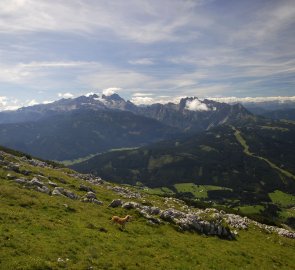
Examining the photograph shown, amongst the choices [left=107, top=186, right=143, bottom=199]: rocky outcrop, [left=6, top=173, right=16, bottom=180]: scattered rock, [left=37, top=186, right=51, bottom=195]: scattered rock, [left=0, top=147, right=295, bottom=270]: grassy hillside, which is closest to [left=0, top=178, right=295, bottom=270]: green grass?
[left=0, top=147, right=295, bottom=270]: grassy hillside

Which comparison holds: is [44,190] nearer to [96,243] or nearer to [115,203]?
[115,203]

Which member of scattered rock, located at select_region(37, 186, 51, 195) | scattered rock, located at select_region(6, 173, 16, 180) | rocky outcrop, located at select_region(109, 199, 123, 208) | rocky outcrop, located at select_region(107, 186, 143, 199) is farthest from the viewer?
rocky outcrop, located at select_region(107, 186, 143, 199)

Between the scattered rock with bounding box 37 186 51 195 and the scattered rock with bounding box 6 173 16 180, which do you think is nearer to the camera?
the scattered rock with bounding box 37 186 51 195

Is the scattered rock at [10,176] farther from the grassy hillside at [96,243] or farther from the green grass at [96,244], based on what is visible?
the green grass at [96,244]

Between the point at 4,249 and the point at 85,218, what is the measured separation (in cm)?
1519

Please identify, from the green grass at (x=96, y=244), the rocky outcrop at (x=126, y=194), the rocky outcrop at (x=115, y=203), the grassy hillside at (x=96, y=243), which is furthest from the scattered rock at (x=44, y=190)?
the rocky outcrop at (x=126, y=194)

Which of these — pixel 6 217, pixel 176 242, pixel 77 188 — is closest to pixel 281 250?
pixel 176 242

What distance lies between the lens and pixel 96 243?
113 ft

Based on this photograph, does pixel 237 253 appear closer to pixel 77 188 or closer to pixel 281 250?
pixel 281 250

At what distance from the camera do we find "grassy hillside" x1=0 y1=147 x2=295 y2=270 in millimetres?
29547

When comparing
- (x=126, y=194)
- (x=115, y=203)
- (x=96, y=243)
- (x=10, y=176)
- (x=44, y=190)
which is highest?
(x=10, y=176)

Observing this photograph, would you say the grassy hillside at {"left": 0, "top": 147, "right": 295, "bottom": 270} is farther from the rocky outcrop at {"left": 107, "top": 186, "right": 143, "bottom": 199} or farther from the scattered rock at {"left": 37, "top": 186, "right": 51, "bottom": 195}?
the rocky outcrop at {"left": 107, "top": 186, "right": 143, "bottom": 199}

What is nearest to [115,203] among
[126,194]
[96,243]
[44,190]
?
[44,190]

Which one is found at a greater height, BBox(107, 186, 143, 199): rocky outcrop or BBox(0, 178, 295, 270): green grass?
BBox(0, 178, 295, 270): green grass
